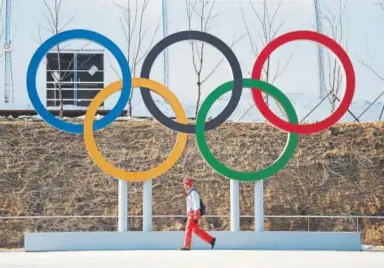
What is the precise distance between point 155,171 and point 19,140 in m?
8.55

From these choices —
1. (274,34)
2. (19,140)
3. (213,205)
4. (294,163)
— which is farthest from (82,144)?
(274,34)

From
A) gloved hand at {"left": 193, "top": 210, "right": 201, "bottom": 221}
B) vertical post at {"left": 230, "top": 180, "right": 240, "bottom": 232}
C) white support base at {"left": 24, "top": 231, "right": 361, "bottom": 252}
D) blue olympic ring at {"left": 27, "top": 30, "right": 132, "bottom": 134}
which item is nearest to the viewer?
gloved hand at {"left": 193, "top": 210, "right": 201, "bottom": 221}

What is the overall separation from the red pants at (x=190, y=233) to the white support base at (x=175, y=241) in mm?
715

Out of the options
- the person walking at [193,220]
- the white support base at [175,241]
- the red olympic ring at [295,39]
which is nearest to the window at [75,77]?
the white support base at [175,241]

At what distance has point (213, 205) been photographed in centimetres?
2709

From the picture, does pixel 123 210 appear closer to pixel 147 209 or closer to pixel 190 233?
pixel 147 209

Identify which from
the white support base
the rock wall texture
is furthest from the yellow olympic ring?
the rock wall texture

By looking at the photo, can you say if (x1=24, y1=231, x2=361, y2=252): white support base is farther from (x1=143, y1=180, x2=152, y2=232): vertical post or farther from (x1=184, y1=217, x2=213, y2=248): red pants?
(x1=184, y1=217, x2=213, y2=248): red pants
